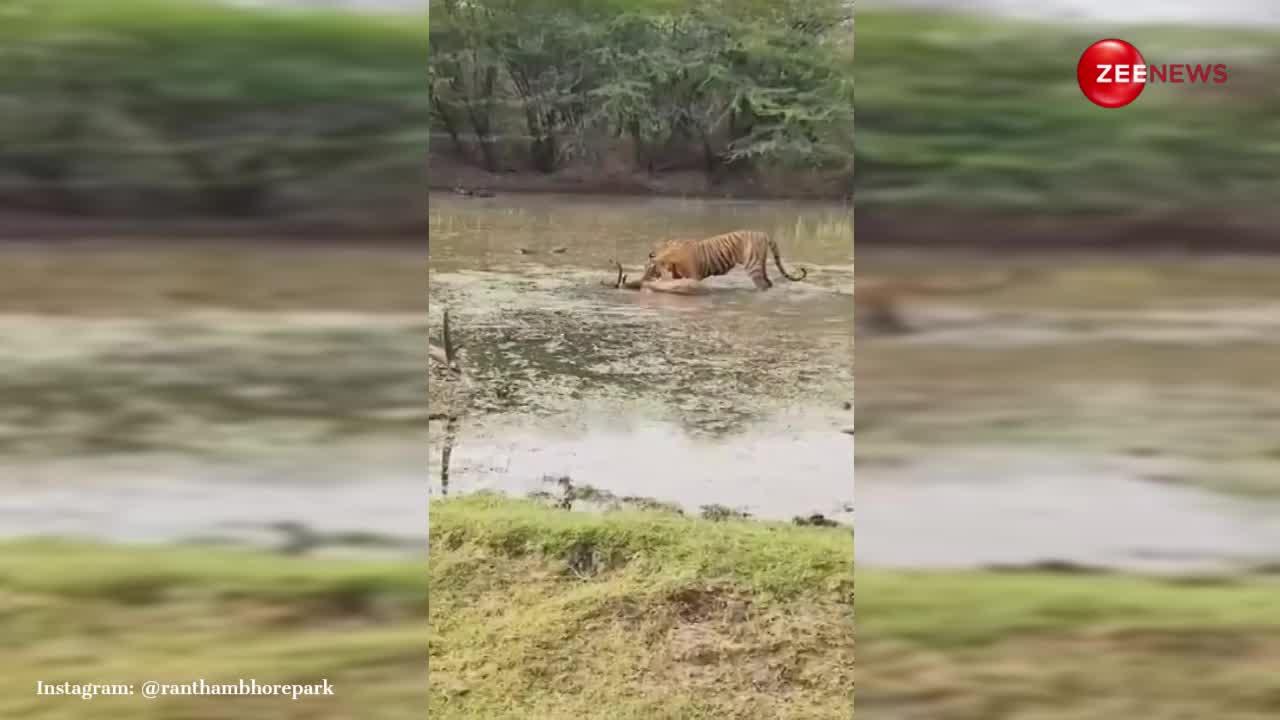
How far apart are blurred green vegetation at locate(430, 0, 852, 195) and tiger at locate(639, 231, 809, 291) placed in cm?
14

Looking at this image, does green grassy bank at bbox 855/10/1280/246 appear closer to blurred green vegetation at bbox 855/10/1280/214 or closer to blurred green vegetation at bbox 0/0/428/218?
blurred green vegetation at bbox 855/10/1280/214

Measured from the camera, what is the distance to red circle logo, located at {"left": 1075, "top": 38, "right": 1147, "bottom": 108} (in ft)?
6.53

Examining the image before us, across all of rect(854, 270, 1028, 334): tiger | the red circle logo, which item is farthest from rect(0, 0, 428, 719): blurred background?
the red circle logo

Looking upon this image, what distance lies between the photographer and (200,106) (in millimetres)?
2000

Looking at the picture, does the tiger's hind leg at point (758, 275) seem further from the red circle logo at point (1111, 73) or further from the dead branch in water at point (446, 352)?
the red circle logo at point (1111, 73)

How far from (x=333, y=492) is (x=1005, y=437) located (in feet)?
4.40

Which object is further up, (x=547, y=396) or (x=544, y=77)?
(x=544, y=77)

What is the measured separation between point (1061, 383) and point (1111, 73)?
Answer: 624 mm

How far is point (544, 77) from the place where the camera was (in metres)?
2.05

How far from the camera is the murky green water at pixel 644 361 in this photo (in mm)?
2012

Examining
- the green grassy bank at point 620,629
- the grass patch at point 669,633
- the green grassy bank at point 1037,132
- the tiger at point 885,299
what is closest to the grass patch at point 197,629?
the green grassy bank at point 620,629

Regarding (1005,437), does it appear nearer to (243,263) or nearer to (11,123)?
(243,263)

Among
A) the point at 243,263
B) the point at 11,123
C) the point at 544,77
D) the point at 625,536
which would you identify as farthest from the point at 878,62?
the point at 11,123

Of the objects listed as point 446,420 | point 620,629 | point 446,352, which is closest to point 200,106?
point 446,352
